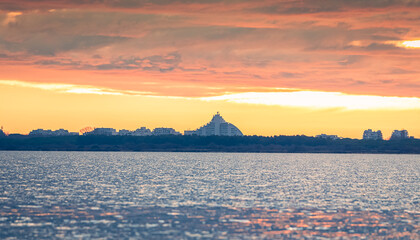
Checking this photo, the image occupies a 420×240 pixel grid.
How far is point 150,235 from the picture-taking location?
1860 inches

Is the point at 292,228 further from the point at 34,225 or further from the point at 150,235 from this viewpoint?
the point at 34,225

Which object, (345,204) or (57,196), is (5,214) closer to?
(57,196)

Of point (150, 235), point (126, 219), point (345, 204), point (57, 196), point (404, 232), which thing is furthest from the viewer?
point (57, 196)

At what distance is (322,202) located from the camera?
247 feet

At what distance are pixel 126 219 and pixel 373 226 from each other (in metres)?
23.0

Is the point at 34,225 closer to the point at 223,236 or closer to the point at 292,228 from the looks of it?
the point at 223,236

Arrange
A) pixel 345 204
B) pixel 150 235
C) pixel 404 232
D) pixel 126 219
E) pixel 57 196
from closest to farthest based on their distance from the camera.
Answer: pixel 150 235, pixel 404 232, pixel 126 219, pixel 345 204, pixel 57 196

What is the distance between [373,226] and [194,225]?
16475 mm

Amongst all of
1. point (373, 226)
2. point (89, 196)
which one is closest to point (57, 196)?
point (89, 196)

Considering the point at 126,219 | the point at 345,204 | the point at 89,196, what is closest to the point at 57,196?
the point at 89,196

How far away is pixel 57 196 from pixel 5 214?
20110 mm

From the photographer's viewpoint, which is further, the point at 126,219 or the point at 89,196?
the point at 89,196

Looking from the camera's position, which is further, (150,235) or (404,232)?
(404,232)

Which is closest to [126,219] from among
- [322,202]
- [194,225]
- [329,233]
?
[194,225]
